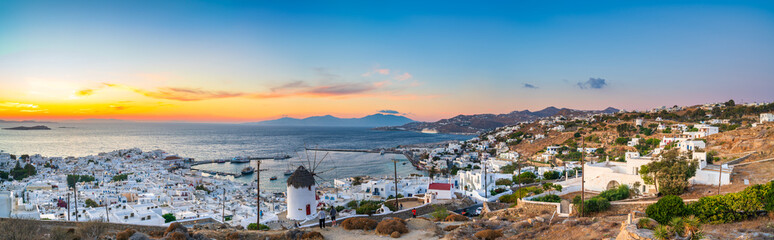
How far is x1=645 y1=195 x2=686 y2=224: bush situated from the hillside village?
0.13 feet

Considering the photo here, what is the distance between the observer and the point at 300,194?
1562 cm

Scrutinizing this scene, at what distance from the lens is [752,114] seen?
62.3m

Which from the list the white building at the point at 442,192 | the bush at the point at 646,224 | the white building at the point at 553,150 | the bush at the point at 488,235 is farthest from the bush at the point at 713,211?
the white building at the point at 553,150

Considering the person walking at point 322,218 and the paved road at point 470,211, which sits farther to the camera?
the paved road at point 470,211

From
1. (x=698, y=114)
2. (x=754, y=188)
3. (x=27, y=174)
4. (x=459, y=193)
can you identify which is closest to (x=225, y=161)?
(x=27, y=174)

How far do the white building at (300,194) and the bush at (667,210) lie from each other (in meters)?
12.5

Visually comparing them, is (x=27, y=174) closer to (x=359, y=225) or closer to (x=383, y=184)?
(x=383, y=184)

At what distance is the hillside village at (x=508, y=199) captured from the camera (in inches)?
443

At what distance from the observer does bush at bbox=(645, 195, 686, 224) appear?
11.8 metres

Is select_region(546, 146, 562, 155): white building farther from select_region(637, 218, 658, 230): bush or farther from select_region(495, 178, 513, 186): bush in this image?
select_region(637, 218, 658, 230): bush

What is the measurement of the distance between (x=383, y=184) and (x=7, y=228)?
1136 inches

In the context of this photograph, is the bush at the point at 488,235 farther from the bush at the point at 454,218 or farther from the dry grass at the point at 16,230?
the dry grass at the point at 16,230

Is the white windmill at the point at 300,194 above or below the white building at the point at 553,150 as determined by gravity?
above

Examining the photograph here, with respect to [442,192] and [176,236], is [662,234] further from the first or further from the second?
[442,192]
